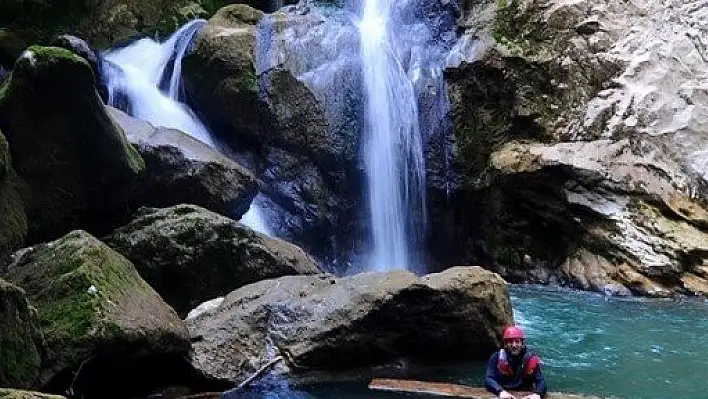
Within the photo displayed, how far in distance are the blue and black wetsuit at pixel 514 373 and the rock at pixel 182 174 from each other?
6.15 m

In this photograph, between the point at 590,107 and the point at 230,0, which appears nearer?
the point at 590,107

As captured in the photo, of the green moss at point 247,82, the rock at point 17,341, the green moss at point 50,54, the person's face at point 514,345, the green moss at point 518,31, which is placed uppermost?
the green moss at point 518,31

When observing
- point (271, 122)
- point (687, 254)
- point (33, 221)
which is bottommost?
point (687, 254)

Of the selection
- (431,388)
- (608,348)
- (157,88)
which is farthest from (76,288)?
(157,88)

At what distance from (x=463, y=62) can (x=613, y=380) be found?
10.1 meters

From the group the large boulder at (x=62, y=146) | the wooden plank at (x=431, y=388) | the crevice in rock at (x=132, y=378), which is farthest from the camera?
the large boulder at (x=62, y=146)

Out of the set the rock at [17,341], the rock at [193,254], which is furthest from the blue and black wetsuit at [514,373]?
the rock at [17,341]

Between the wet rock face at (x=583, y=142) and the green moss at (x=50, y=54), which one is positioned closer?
the green moss at (x=50, y=54)

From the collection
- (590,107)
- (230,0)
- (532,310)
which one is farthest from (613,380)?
(230,0)

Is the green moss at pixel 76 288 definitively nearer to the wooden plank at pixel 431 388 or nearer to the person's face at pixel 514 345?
the wooden plank at pixel 431 388

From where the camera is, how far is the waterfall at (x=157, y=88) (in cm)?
1589

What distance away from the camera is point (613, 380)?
27.3ft

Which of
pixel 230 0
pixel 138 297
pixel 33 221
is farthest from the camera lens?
pixel 230 0

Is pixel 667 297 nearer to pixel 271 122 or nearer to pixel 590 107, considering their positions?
pixel 590 107
